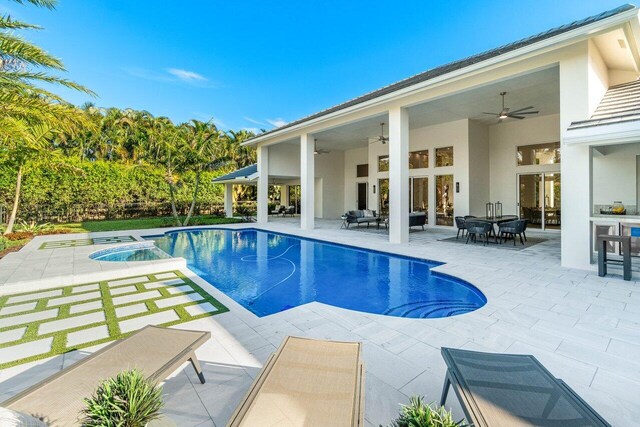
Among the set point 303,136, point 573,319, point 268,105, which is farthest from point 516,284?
point 268,105

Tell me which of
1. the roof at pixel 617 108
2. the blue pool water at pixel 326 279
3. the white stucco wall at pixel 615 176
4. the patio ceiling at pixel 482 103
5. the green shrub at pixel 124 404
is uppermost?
the patio ceiling at pixel 482 103

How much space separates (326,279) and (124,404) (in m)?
5.72

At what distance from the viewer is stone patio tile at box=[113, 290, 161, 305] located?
5.03 m

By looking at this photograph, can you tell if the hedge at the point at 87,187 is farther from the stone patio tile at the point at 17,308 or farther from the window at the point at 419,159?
the window at the point at 419,159

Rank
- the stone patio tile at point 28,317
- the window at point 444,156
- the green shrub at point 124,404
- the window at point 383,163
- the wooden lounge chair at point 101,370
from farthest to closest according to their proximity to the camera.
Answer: the window at point 383,163 → the window at point 444,156 → the stone patio tile at point 28,317 → the wooden lounge chair at point 101,370 → the green shrub at point 124,404

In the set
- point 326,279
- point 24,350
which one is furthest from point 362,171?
point 24,350

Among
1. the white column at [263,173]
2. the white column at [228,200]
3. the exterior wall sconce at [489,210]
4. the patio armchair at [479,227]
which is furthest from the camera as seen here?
the white column at [228,200]

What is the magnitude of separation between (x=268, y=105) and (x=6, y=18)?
3609cm

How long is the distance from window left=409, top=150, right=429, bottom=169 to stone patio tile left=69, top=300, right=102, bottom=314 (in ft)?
48.5

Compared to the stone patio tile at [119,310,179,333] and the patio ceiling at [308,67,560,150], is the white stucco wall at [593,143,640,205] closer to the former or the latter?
the patio ceiling at [308,67,560,150]

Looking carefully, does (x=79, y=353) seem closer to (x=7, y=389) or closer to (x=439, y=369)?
(x=7, y=389)

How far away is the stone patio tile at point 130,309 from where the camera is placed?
450cm

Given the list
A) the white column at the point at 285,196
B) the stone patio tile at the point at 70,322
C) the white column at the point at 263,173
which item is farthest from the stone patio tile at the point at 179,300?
the white column at the point at 285,196

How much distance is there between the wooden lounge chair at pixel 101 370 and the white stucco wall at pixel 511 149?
15233 millimetres
